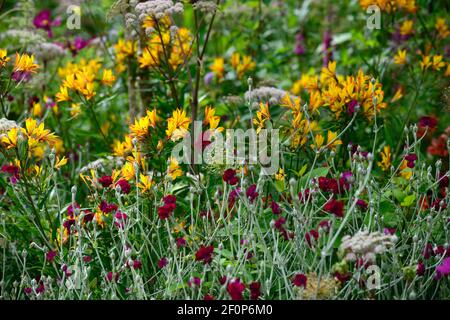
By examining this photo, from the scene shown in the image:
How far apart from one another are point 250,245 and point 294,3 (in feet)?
12.9

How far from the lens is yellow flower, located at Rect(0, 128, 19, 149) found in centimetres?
242

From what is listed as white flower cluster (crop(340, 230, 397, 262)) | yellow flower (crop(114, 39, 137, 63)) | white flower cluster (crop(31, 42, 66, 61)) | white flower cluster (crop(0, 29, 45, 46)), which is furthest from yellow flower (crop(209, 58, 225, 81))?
white flower cluster (crop(340, 230, 397, 262))

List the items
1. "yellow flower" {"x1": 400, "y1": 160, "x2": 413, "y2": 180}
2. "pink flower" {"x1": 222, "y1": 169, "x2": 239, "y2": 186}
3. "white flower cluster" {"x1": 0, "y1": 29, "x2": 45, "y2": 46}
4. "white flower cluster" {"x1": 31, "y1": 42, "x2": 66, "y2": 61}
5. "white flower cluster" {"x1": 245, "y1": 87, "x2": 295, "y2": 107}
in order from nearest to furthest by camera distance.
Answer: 1. "pink flower" {"x1": 222, "y1": 169, "x2": 239, "y2": 186}
2. "yellow flower" {"x1": 400, "y1": 160, "x2": 413, "y2": 180}
3. "white flower cluster" {"x1": 245, "y1": 87, "x2": 295, "y2": 107}
4. "white flower cluster" {"x1": 0, "y1": 29, "x2": 45, "y2": 46}
5. "white flower cluster" {"x1": 31, "y1": 42, "x2": 66, "y2": 61}

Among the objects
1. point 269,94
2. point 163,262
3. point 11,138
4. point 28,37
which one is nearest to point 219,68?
point 269,94

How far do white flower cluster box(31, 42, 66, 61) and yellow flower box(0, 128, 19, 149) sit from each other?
133 cm

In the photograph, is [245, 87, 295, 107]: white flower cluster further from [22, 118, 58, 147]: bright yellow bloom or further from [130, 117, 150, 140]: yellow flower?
[22, 118, 58, 147]: bright yellow bloom

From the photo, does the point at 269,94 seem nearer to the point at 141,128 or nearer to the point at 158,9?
the point at 158,9

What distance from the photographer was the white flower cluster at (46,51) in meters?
3.72

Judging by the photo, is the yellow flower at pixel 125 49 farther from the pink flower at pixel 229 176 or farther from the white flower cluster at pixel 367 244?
the white flower cluster at pixel 367 244

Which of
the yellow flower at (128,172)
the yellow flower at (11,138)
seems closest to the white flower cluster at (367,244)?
the yellow flower at (128,172)

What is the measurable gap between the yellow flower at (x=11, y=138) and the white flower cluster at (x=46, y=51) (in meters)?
1.33

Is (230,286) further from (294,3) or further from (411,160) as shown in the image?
(294,3)
